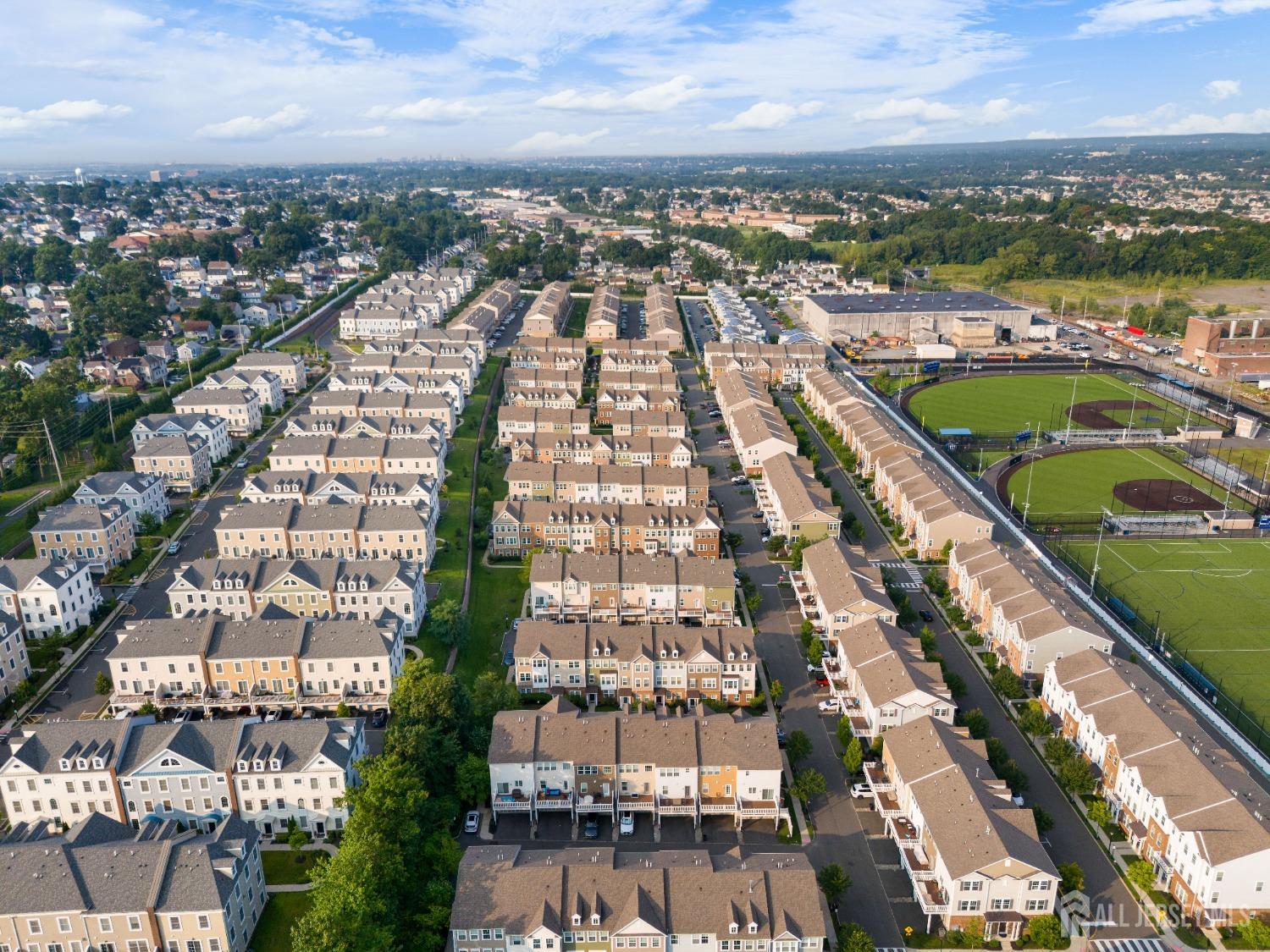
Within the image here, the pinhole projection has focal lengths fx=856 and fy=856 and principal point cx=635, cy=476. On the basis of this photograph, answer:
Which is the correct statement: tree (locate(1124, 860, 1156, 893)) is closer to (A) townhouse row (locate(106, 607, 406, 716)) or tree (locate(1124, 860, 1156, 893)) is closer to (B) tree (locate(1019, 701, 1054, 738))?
(B) tree (locate(1019, 701, 1054, 738))

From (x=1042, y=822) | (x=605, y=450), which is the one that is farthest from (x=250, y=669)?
(x=1042, y=822)

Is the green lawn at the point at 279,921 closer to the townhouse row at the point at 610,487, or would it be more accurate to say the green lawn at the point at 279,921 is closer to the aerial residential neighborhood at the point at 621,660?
the aerial residential neighborhood at the point at 621,660

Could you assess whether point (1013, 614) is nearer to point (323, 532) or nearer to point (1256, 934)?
point (1256, 934)

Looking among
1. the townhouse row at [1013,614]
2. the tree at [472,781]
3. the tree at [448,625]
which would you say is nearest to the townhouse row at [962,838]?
the townhouse row at [1013,614]

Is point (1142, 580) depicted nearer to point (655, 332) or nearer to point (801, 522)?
point (801, 522)

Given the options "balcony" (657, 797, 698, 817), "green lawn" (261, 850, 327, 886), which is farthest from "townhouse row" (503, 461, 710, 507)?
"green lawn" (261, 850, 327, 886)

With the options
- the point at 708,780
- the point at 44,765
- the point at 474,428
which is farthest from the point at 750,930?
the point at 474,428
